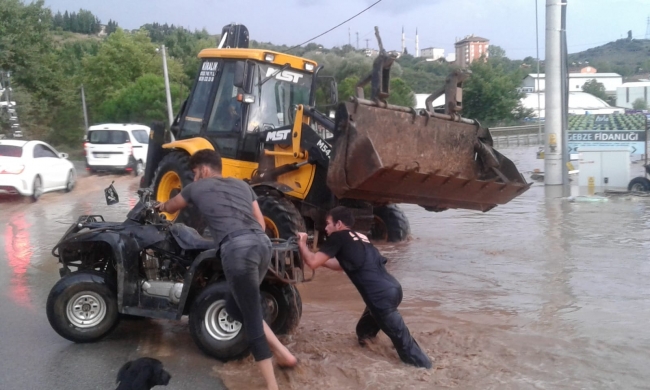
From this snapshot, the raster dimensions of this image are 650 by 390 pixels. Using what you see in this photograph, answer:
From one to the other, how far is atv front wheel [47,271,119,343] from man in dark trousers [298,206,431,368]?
6.25ft

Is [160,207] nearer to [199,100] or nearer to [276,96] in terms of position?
[276,96]

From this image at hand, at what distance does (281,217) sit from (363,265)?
3610 millimetres

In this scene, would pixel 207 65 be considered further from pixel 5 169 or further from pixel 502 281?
pixel 5 169

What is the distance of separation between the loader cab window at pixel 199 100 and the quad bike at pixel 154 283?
4.43 m

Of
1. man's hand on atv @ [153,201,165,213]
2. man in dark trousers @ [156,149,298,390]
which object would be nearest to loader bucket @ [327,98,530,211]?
man's hand on atv @ [153,201,165,213]

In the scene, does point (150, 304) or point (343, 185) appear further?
point (343, 185)

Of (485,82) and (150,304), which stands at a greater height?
(485,82)

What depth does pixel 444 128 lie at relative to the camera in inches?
392

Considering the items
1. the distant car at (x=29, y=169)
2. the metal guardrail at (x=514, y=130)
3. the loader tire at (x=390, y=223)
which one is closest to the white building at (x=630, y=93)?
the metal guardrail at (x=514, y=130)

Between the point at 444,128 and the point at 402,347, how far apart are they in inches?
178

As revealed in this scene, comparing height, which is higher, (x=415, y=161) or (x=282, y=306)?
(x=415, y=161)

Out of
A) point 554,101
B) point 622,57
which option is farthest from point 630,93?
point 554,101

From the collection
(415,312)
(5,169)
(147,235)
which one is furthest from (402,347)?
(5,169)

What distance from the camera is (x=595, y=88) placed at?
94750 mm
